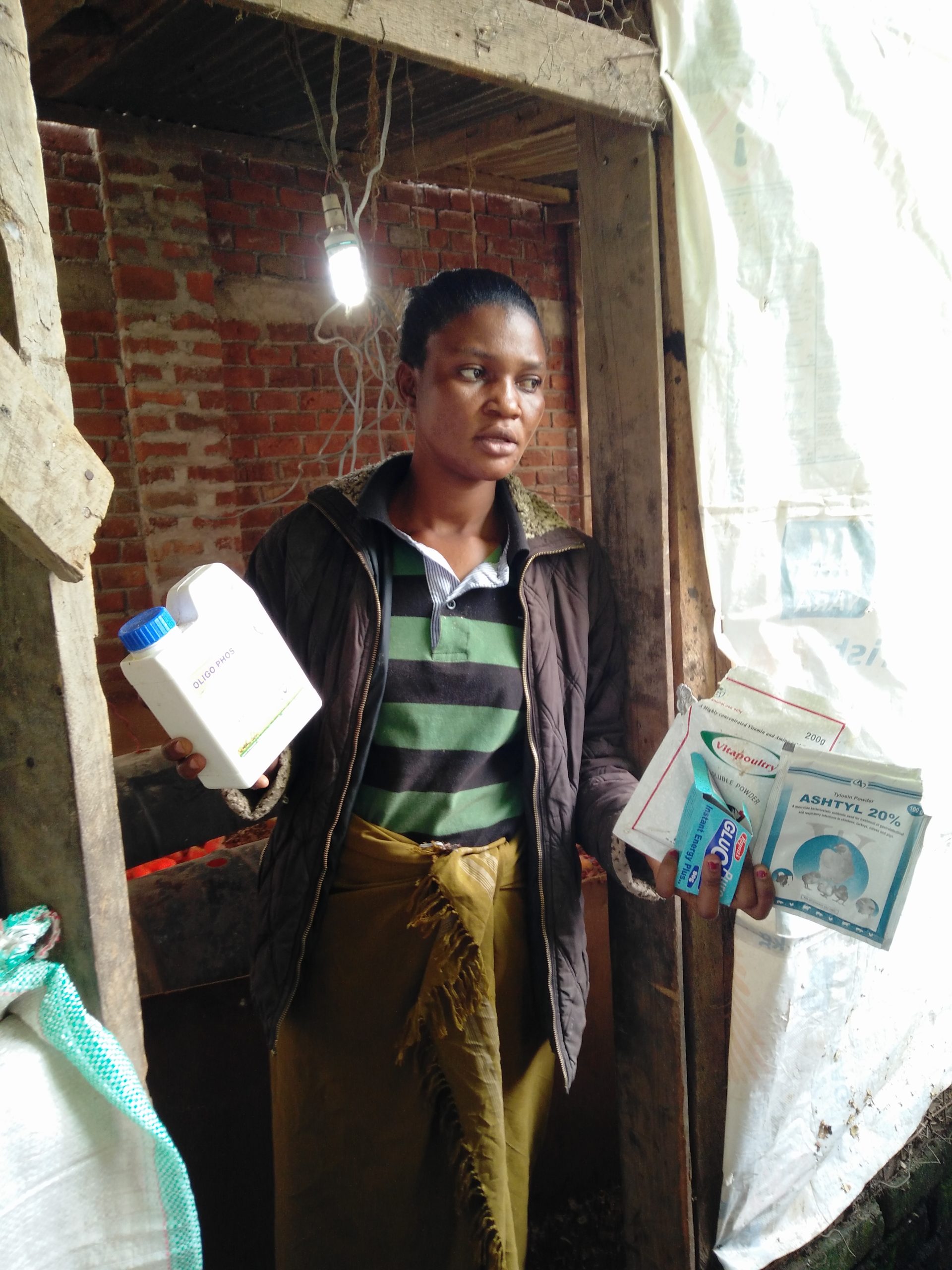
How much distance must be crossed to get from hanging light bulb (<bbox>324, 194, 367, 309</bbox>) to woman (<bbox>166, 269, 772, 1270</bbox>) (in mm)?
790

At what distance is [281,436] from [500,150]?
1415mm

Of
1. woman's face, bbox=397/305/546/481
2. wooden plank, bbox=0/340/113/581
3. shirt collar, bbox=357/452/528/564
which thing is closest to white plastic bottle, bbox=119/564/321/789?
wooden plank, bbox=0/340/113/581

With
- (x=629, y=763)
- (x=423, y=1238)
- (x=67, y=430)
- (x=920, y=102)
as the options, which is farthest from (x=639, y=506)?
(x=423, y=1238)

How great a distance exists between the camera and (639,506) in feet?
5.00

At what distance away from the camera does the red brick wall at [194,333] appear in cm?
312

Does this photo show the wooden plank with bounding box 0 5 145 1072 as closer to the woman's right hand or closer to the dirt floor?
the woman's right hand

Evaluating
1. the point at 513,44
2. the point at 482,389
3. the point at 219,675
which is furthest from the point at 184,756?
the point at 513,44

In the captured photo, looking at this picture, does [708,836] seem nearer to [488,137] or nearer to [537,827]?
[537,827]

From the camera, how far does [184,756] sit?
0.97 m

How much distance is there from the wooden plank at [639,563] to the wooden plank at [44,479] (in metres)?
0.94

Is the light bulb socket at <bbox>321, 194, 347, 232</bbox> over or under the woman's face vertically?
over

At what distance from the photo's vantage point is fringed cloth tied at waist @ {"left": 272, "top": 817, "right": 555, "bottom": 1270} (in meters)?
1.31

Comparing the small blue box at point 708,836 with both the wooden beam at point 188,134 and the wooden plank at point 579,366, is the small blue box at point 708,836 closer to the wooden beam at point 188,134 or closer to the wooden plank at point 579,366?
the wooden beam at point 188,134

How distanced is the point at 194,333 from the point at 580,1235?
10.4ft
